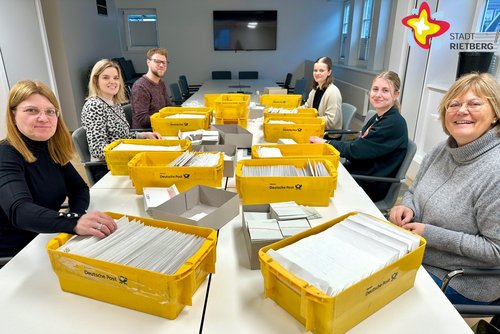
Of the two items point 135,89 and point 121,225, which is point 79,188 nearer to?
point 121,225

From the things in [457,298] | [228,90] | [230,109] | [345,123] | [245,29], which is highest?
[245,29]

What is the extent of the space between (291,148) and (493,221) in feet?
3.29

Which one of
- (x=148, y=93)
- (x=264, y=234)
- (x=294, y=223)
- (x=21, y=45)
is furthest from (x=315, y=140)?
(x=21, y=45)

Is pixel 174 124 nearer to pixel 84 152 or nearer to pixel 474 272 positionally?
pixel 84 152

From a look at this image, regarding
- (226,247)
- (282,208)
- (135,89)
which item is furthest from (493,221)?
(135,89)

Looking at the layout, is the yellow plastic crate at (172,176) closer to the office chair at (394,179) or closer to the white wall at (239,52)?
the office chair at (394,179)

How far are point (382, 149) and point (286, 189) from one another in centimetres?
95

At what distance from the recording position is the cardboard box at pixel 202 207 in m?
1.18

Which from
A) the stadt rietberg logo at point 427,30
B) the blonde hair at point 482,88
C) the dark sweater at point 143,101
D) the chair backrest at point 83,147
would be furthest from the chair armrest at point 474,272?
the dark sweater at point 143,101

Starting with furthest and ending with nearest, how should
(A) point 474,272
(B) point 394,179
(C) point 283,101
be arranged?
(C) point 283,101 < (B) point 394,179 < (A) point 474,272

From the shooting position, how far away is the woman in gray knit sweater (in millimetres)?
1168

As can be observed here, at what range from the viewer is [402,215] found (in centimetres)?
147

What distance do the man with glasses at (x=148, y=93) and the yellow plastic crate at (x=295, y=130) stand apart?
4.04ft

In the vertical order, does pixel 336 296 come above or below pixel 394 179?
above
